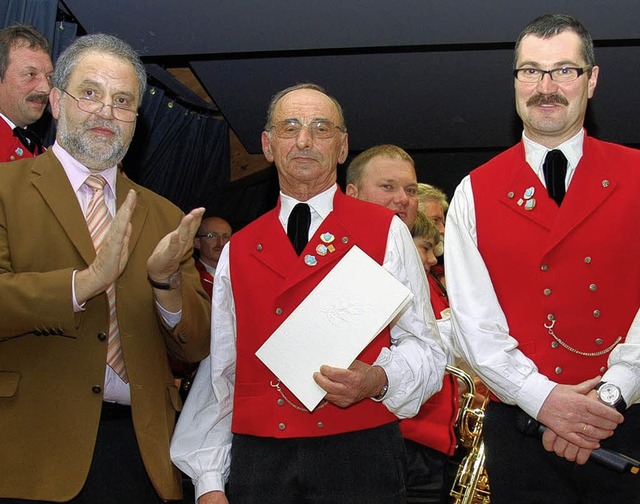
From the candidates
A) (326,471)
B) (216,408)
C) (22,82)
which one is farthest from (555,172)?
(22,82)

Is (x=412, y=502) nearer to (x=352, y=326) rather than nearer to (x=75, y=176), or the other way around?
(x=352, y=326)

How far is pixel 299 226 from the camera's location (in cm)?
264

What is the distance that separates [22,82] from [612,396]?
2.32 meters

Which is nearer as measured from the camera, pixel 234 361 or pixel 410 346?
pixel 410 346

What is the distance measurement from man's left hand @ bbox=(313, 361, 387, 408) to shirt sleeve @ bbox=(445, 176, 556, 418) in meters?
0.27

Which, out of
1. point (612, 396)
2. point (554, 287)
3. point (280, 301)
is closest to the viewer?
point (612, 396)

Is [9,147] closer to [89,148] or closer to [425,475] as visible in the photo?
[89,148]

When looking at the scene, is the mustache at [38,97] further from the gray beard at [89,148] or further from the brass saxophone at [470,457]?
the brass saxophone at [470,457]

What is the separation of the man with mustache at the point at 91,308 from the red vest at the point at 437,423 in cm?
95

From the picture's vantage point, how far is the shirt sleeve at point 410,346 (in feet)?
7.88

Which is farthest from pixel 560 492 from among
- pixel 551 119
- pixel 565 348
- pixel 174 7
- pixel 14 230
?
pixel 174 7

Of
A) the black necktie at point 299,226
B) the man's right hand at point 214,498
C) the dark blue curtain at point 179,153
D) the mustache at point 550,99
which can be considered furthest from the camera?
the dark blue curtain at point 179,153

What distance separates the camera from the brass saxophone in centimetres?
319

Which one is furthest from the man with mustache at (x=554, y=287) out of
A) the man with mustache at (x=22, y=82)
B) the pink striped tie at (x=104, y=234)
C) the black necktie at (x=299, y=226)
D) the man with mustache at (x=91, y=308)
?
the man with mustache at (x=22, y=82)
